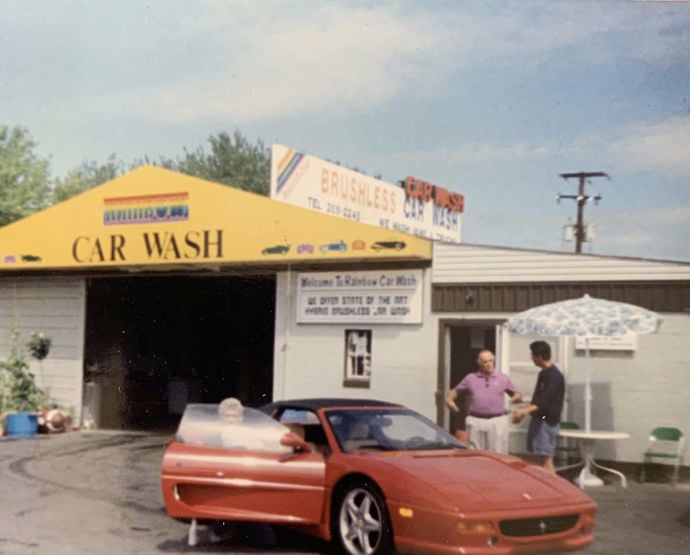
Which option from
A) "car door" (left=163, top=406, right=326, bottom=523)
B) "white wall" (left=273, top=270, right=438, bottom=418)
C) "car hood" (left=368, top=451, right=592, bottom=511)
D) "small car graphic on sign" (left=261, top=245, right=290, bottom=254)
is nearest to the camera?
"car hood" (left=368, top=451, right=592, bottom=511)

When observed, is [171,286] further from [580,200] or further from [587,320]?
[580,200]

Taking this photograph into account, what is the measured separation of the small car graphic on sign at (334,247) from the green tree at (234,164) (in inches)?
1857

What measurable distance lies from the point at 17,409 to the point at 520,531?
49.8 feet

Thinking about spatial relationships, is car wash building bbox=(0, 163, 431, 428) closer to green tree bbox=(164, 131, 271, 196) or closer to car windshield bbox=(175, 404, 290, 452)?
car windshield bbox=(175, 404, 290, 452)

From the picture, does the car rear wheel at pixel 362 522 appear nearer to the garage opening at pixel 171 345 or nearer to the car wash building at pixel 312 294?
the car wash building at pixel 312 294

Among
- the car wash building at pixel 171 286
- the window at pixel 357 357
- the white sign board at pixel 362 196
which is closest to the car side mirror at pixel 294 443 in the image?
the car wash building at pixel 171 286

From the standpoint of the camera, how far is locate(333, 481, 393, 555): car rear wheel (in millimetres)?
7562

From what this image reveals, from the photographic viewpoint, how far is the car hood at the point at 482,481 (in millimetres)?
7309

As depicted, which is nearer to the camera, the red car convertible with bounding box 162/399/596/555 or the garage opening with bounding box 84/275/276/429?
Answer: the red car convertible with bounding box 162/399/596/555

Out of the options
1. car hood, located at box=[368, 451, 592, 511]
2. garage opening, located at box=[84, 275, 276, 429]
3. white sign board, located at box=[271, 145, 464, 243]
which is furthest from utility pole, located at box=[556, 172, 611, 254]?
car hood, located at box=[368, 451, 592, 511]

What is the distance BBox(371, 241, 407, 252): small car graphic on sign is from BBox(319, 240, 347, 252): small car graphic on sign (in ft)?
1.93

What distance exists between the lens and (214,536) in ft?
29.6

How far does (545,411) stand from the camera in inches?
461

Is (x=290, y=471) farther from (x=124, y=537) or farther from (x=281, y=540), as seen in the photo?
(x=124, y=537)
